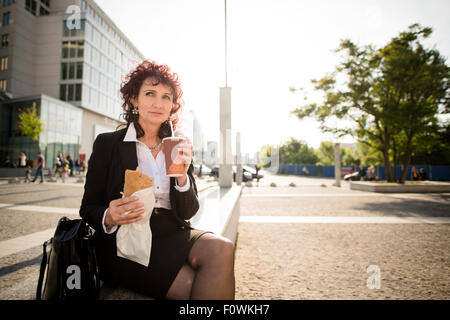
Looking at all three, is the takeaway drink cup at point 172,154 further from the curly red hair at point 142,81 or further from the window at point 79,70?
the window at point 79,70

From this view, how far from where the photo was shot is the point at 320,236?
15.0 feet

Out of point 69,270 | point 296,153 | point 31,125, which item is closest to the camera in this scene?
point 69,270

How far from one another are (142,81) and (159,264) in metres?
1.23

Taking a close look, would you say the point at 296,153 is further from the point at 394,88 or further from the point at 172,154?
the point at 172,154

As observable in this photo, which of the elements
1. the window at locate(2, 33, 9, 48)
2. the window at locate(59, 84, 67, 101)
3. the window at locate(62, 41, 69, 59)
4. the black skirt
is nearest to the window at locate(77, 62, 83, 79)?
the window at locate(62, 41, 69, 59)

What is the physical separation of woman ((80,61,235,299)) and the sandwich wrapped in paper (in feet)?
0.14

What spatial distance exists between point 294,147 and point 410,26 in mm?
61274

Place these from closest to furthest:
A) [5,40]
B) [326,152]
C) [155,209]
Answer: [155,209] < [5,40] < [326,152]

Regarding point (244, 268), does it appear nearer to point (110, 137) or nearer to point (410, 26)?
point (110, 137)

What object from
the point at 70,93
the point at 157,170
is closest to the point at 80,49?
the point at 70,93

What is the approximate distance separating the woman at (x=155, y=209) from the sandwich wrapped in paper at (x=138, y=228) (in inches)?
1.7

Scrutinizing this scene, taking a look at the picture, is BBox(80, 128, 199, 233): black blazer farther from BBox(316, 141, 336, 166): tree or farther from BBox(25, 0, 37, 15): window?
BBox(316, 141, 336, 166): tree

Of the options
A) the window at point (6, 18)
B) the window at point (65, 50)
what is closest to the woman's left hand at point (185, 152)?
the window at point (65, 50)

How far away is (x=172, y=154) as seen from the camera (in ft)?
4.10
